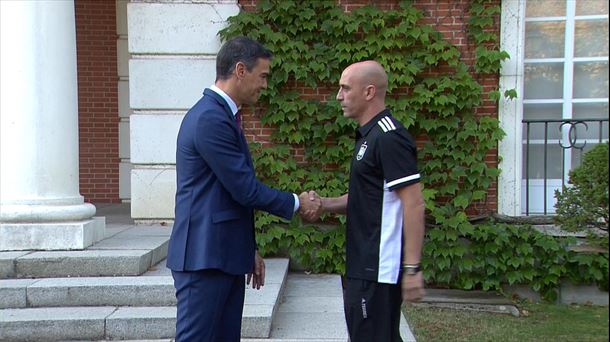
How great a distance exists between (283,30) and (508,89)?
2657 mm

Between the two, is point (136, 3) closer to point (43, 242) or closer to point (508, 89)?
point (43, 242)

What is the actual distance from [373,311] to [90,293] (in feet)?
9.67

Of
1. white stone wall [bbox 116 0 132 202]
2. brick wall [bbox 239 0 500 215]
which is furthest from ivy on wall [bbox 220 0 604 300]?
white stone wall [bbox 116 0 132 202]

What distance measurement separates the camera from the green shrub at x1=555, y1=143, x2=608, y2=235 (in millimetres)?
4666

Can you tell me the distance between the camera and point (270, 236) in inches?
249

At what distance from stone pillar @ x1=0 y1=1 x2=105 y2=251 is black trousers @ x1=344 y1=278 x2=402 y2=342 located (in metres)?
3.46

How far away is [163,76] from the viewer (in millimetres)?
6629

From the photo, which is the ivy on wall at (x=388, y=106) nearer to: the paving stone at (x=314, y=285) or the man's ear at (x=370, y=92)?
the paving stone at (x=314, y=285)

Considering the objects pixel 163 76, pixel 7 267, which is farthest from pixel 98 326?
pixel 163 76

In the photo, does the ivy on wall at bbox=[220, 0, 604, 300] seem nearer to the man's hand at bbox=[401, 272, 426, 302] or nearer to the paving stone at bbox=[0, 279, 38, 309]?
the paving stone at bbox=[0, 279, 38, 309]

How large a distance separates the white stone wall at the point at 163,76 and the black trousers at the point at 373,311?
4324mm

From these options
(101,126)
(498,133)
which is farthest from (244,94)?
(101,126)

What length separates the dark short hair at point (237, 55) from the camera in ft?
9.59

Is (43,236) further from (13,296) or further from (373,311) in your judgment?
(373,311)
